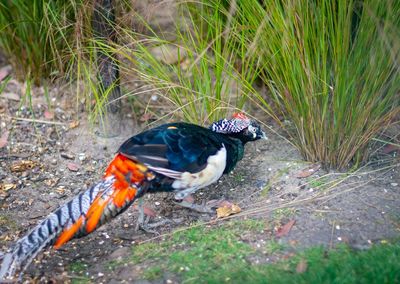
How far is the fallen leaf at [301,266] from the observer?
10.5 ft

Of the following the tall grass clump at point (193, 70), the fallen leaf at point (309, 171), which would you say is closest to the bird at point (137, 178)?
the tall grass clump at point (193, 70)

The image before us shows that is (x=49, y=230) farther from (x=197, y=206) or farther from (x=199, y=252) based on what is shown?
(x=197, y=206)

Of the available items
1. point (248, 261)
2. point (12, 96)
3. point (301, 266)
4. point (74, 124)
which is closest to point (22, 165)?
point (74, 124)

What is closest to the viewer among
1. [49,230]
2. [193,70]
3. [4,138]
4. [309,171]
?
[49,230]

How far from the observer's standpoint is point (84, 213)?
344 centimetres

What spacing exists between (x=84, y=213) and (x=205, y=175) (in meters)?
0.71

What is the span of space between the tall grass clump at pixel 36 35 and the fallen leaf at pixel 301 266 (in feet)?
6.46

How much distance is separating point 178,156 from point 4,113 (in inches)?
73.3

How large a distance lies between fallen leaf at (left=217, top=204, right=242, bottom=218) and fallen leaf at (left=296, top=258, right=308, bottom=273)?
68cm

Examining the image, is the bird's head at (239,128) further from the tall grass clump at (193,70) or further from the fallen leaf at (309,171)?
the fallen leaf at (309,171)

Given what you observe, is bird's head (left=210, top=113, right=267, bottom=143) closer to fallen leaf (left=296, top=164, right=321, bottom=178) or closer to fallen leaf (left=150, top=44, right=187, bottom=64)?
fallen leaf (left=296, top=164, right=321, bottom=178)

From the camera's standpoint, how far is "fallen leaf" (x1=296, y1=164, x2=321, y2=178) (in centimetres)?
409

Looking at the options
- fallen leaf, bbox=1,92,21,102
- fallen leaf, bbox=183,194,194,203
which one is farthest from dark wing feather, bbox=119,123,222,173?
fallen leaf, bbox=1,92,21,102

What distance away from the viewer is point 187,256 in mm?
3436
